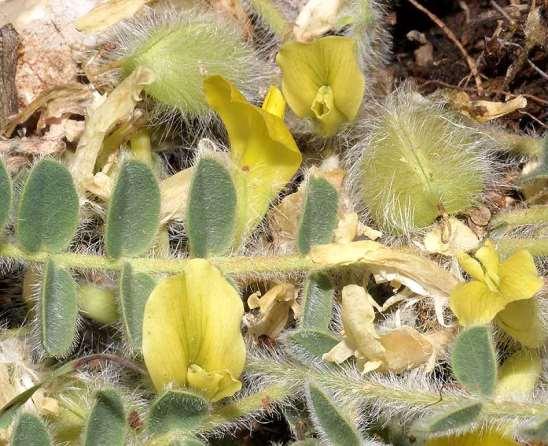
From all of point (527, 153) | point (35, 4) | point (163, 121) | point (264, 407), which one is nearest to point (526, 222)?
point (527, 153)

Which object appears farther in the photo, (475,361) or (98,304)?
(98,304)

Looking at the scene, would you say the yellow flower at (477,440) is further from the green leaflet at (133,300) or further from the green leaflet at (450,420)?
the green leaflet at (133,300)

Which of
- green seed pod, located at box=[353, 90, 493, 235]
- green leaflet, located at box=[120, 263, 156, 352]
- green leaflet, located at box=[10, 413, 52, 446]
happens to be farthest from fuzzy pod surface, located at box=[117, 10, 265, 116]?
green leaflet, located at box=[10, 413, 52, 446]

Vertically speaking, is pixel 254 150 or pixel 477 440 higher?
pixel 254 150

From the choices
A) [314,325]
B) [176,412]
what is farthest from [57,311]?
[314,325]

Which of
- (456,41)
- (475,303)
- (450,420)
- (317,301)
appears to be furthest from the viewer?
(456,41)

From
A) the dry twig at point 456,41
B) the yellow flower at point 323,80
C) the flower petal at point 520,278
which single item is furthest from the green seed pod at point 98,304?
the dry twig at point 456,41

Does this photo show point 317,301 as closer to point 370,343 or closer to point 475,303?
point 370,343
